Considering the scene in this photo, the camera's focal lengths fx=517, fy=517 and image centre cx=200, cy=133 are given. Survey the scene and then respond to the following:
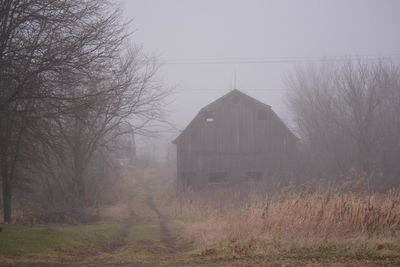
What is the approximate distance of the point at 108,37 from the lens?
1541cm

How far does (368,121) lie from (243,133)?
1063 centimetres

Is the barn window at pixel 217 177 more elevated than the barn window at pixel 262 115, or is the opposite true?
the barn window at pixel 262 115

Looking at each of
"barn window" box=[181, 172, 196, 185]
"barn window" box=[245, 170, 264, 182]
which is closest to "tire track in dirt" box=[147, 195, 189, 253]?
"barn window" box=[181, 172, 196, 185]

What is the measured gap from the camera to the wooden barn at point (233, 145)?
43.7 meters

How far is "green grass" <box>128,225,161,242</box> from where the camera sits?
18.6 m

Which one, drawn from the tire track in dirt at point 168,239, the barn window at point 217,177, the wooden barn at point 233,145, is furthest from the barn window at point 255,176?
the tire track in dirt at point 168,239

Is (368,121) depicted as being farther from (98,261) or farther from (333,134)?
(98,261)

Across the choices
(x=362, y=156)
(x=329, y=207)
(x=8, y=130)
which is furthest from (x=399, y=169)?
(x=8, y=130)

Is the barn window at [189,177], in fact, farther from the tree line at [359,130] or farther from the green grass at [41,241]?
the green grass at [41,241]

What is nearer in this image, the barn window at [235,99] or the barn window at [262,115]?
the barn window at [235,99]

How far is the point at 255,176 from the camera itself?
44.7 metres

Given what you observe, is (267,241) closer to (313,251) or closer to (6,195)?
(313,251)

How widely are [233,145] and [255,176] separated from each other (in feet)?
11.0

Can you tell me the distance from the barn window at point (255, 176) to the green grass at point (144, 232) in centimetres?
2168
